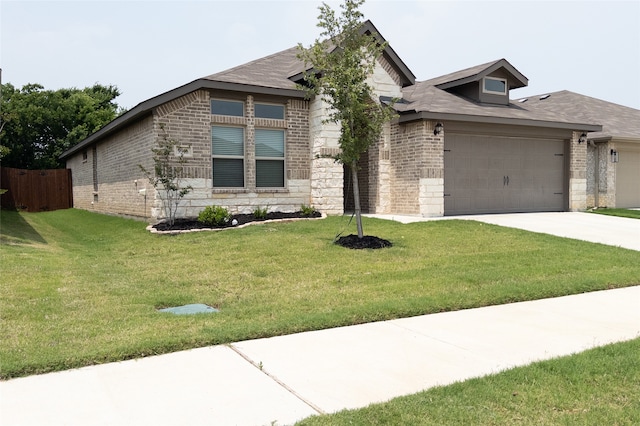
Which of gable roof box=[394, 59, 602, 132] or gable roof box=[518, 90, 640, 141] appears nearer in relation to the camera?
gable roof box=[394, 59, 602, 132]

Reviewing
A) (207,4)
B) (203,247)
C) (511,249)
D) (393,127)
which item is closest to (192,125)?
(207,4)

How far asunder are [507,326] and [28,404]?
14.4 feet

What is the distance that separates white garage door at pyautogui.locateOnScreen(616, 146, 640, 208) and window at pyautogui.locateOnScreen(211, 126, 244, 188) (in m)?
15.7

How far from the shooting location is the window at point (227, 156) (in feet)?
46.7

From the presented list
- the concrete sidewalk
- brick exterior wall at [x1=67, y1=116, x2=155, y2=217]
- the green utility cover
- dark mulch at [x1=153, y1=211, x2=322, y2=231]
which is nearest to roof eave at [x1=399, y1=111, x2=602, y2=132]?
dark mulch at [x1=153, y1=211, x2=322, y2=231]

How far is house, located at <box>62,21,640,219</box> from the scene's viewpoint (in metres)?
14.0

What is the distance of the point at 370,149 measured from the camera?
55.2 ft

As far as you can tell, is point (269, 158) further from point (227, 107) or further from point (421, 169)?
point (421, 169)

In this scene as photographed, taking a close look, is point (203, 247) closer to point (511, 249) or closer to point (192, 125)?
point (192, 125)

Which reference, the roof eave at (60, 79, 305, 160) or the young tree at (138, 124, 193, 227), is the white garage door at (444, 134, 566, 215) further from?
the young tree at (138, 124, 193, 227)

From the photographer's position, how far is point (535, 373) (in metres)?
3.85

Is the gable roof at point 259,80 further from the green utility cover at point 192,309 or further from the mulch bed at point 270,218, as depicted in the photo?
the green utility cover at point 192,309

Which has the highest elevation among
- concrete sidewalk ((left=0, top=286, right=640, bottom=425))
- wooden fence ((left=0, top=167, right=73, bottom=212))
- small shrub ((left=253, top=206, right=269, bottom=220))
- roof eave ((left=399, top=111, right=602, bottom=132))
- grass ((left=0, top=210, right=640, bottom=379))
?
roof eave ((left=399, top=111, right=602, bottom=132))

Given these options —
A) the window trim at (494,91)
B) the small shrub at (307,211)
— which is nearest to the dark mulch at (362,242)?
the small shrub at (307,211)
